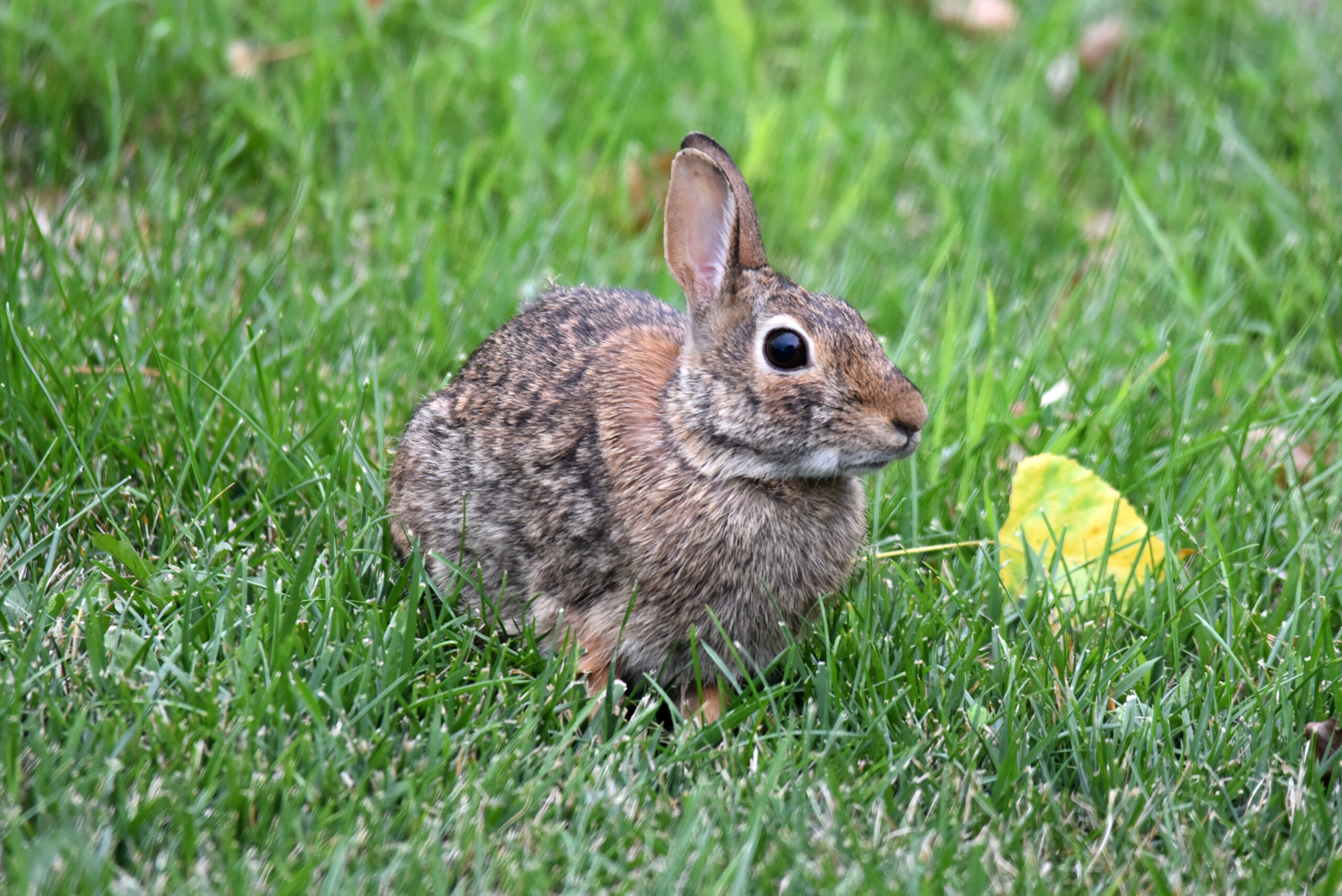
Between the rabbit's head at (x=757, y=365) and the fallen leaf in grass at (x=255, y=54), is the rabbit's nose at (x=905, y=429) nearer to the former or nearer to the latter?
the rabbit's head at (x=757, y=365)

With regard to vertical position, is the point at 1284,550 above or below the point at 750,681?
above

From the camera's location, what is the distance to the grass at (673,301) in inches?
99.0

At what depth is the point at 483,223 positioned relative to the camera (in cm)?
475

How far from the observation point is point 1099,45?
5949 mm

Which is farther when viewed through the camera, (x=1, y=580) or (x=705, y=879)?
(x=1, y=580)

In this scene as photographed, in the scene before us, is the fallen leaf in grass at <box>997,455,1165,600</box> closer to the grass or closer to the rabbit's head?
the grass

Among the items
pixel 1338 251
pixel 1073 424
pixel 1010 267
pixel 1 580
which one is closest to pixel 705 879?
pixel 1 580

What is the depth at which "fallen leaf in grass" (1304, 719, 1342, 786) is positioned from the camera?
2.85 meters

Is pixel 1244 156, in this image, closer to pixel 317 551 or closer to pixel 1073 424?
pixel 1073 424

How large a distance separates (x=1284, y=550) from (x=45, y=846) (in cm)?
286

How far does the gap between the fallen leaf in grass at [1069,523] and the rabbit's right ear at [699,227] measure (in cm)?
91

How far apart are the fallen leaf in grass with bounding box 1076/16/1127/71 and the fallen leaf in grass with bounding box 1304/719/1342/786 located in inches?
148

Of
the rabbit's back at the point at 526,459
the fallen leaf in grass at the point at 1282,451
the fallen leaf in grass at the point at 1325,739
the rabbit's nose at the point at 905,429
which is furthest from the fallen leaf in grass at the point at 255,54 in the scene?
the fallen leaf in grass at the point at 1325,739

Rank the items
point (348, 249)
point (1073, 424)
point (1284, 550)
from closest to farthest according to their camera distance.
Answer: point (1284, 550), point (1073, 424), point (348, 249)
